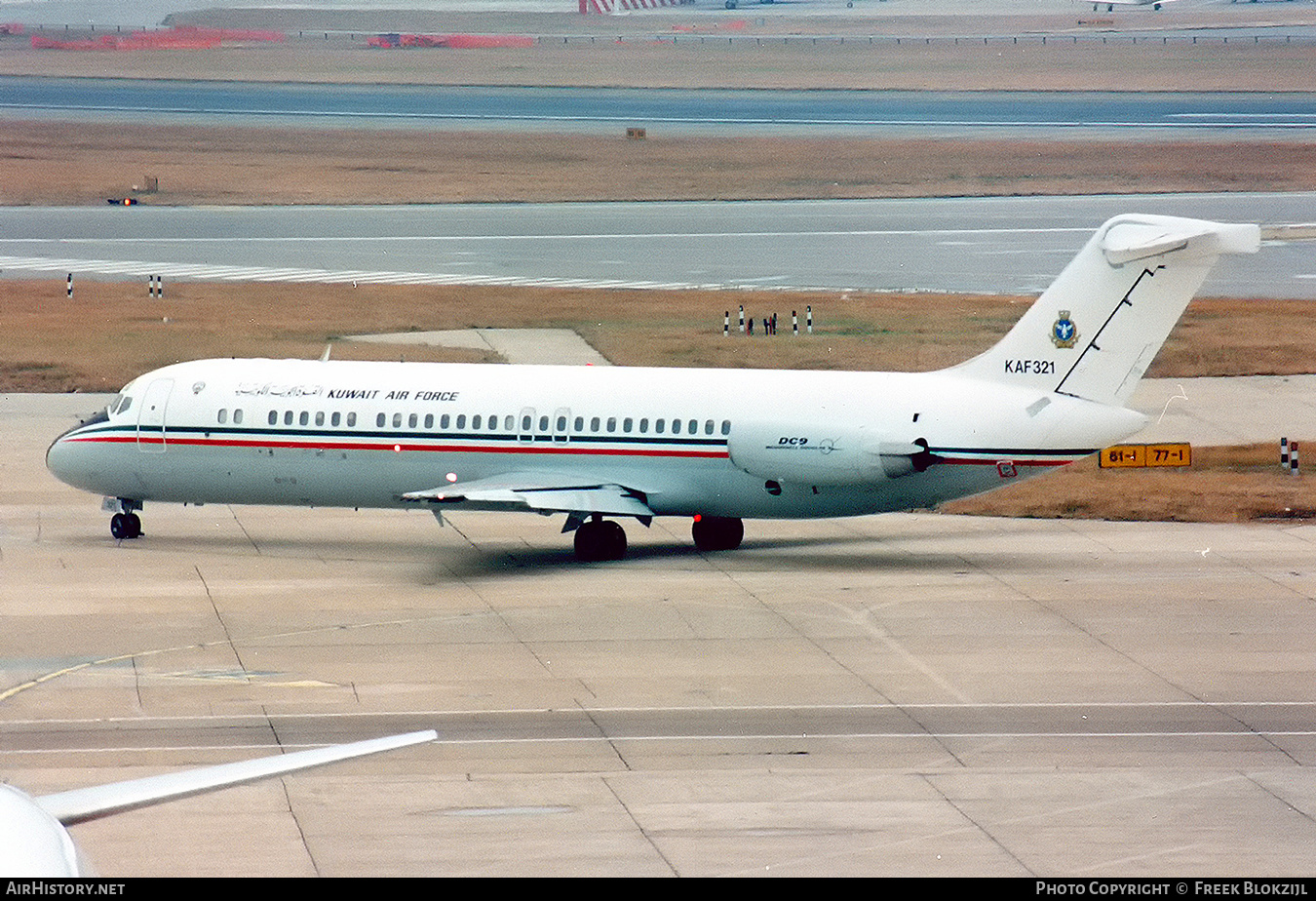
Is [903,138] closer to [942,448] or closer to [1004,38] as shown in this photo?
[1004,38]

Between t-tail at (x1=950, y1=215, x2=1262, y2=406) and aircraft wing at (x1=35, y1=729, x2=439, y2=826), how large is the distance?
2372 centimetres

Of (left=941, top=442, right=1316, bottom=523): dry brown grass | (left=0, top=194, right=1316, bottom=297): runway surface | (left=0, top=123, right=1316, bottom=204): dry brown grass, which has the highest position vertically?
(left=0, top=123, right=1316, bottom=204): dry brown grass

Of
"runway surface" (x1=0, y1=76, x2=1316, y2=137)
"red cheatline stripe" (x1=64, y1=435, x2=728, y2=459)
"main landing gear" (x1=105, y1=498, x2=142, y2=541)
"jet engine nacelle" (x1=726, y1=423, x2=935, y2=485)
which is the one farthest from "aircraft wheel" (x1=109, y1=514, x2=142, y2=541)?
"runway surface" (x1=0, y1=76, x2=1316, y2=137)

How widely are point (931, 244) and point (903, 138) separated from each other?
1340 inches

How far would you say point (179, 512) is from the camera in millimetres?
43906

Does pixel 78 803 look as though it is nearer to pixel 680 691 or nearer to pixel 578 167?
pixel 680 691

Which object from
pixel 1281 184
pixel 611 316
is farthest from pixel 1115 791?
pixel 1281 184

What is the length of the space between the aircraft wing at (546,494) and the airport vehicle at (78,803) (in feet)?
69.5

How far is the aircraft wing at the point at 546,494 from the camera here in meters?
36.6

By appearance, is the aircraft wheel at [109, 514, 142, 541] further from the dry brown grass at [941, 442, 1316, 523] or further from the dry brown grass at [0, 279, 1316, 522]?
the dry brown grass at [0, 279, 1316, 522]

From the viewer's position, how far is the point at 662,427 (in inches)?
1489

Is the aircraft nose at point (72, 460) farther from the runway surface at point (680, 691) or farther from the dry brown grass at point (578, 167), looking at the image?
the dry brown grass at point (578, 167)

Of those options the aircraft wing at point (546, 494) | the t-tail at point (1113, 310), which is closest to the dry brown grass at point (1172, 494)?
the t-tail at point (1113, 310)

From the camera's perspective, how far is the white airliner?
3597 centimetres
